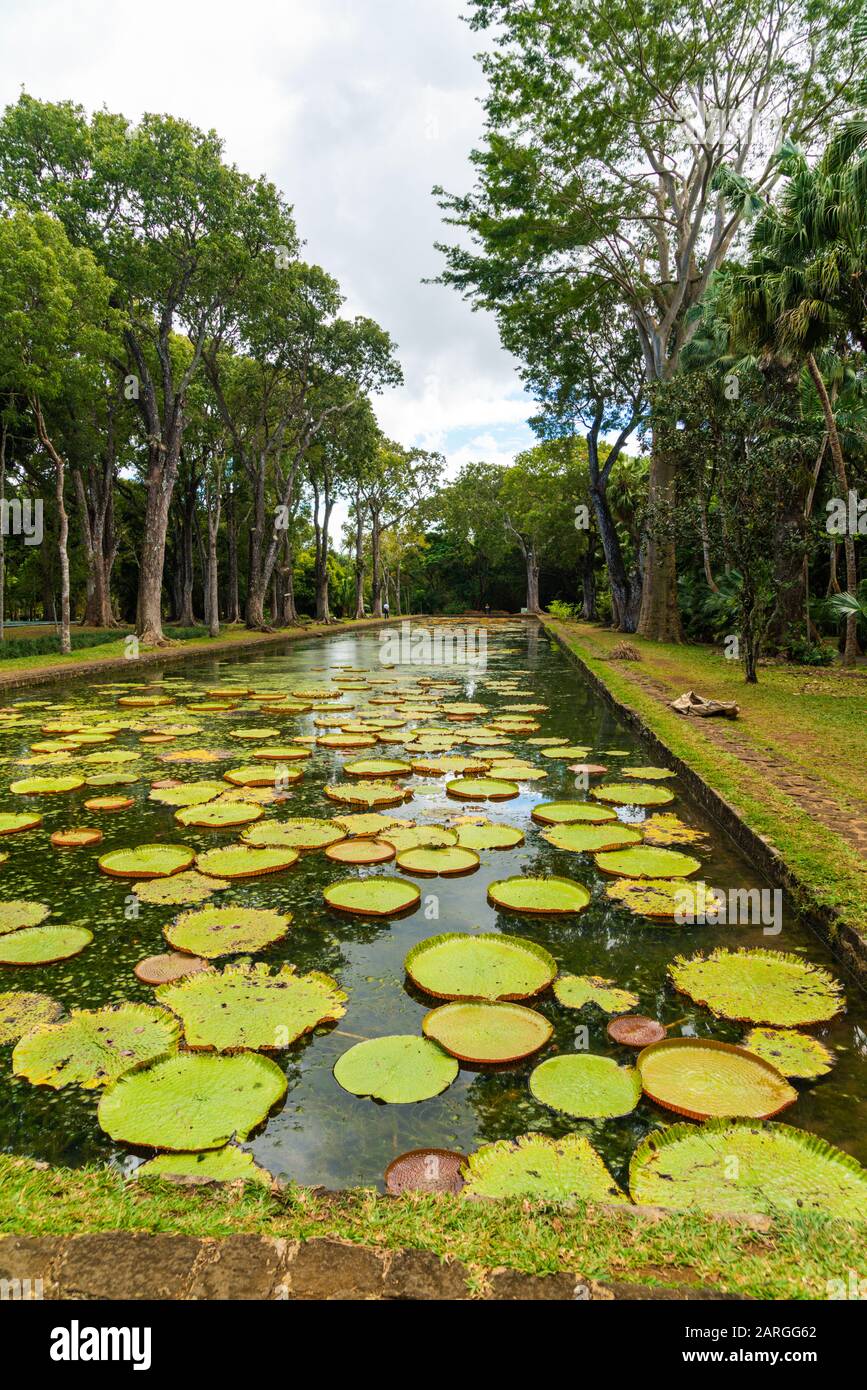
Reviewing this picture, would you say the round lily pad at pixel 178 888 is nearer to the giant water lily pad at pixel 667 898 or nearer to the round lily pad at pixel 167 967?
the round lily pad at pixel 167 967

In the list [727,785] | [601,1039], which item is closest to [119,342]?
[727,785]

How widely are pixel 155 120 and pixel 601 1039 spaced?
1759 centimetres

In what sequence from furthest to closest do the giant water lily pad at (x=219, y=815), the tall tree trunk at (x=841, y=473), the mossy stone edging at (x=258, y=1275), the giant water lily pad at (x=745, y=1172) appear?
the tall tree trunk at (x=841, y=473)
the giant water lily pad at (x=219, y=815)
the giant water lily pad at (x=745, y=1172)
the mossy stone edging at (x=258, y=1275)

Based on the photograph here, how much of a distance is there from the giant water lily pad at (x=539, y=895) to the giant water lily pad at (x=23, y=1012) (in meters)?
1.85

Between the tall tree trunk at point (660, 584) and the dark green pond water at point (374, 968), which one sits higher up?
the tall tree trunk at point (660, 584)

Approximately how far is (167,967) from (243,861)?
→ 1037mm

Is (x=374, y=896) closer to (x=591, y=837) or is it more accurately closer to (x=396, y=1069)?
(x=396, y=1069)

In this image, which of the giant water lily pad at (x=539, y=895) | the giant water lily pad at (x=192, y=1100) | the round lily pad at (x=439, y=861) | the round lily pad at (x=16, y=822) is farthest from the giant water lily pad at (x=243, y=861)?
the giant water lily pad at (x=192, y=1100)

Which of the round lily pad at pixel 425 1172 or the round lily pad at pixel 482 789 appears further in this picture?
the round lily pad at pixel 482 789

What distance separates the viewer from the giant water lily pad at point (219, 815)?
427 cm

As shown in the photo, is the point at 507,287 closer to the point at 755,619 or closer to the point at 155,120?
the point at 155,120

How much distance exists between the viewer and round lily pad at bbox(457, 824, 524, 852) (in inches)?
157

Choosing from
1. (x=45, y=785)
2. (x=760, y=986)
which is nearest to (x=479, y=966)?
(x=760, y=986)

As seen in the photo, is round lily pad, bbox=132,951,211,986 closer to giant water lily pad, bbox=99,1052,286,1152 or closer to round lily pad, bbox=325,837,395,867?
giant water lily pad, bbox=99,1052,286,1152
